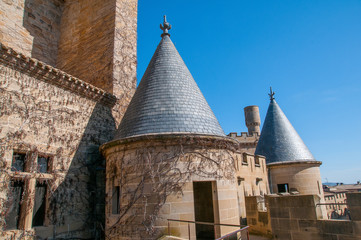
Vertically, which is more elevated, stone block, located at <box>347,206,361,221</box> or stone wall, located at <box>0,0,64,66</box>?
stone wall, located at <box>0,0,64,66</box>

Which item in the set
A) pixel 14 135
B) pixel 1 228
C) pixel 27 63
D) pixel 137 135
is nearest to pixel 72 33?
pixel 27 63

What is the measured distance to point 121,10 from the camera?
11.9 metres

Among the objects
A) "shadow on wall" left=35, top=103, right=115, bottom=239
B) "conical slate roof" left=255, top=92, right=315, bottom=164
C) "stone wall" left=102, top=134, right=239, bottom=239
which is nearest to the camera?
"stone wall" left=102, top=134, right=239, bottom=239

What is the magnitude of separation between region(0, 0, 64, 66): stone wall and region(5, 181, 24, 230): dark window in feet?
20.4

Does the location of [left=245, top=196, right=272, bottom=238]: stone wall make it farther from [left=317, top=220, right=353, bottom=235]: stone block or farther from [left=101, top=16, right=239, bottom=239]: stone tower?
[left=101, top=16, right=239, bottom=239]: stone tower

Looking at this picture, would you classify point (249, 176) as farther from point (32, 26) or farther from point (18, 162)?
point (32, 26)

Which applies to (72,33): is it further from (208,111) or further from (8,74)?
(208,111)

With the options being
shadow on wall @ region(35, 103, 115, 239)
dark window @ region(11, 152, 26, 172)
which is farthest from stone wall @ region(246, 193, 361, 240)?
dark window @ region(11, 152, 26, 172)

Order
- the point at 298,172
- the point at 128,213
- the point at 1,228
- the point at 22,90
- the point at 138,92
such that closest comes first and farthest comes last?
the point at 1,228, the point at 128,213, the point at 22,90, the point at 138,92, the point at 298,172

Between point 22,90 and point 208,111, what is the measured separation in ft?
17.6

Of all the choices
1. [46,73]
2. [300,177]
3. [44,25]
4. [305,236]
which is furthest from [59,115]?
[300,177]

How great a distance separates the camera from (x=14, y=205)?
6.57 metres

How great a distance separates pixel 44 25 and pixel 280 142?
1364 cm

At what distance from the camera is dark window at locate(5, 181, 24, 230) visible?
6.36 metres
